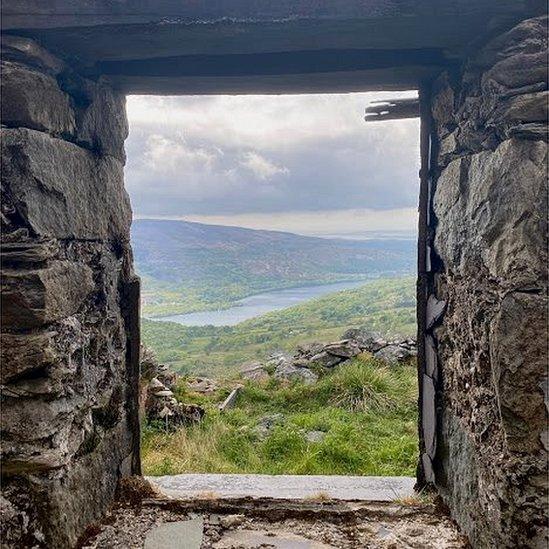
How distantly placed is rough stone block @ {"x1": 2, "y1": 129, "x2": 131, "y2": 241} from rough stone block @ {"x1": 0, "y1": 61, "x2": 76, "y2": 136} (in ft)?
0.15

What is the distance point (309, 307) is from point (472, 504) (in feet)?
105

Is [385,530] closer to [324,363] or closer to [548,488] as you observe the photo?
[548,488]

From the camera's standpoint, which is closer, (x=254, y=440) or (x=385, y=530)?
(x=385, y=530)

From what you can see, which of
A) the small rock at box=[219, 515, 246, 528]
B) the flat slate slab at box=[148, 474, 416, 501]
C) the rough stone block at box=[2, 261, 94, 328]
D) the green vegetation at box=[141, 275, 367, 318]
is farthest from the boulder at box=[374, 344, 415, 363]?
the green vegetation at box=[141, 275, 367, 318]

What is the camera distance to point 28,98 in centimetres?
206

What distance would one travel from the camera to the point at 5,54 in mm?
2053

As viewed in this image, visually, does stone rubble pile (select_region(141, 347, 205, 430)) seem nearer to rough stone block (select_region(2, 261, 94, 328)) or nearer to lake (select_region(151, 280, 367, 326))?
rough stone block (select_region(2, 261, 94, 328))

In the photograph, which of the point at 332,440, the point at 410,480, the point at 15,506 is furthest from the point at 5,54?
the point at 332,440

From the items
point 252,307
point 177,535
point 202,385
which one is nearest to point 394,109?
point 177,535

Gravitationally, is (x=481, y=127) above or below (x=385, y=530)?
above

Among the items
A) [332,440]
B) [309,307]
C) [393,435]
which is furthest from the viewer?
[309,307]

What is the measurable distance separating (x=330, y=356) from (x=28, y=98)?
6640 millimetres

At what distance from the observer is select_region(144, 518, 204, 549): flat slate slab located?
96.4 inches

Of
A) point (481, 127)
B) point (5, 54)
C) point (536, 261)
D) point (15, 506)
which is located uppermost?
point (5, 54)
